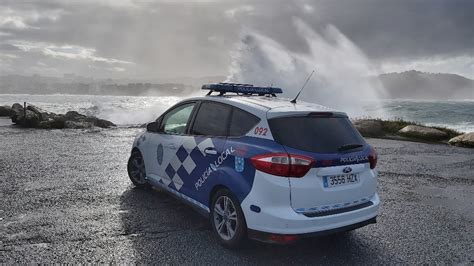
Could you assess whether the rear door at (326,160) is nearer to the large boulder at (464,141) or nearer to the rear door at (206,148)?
the rear door at (206,148)

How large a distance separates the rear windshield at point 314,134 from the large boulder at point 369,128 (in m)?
13.1

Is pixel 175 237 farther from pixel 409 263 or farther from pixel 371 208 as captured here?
pixel 409 263

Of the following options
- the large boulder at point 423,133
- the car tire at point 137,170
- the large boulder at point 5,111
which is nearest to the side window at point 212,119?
the car tire at point 137,170

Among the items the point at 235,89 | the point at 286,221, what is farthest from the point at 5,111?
the point at 286,221

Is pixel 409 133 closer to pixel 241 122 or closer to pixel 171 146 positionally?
pixel 171 146

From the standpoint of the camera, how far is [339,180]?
11.9 ft

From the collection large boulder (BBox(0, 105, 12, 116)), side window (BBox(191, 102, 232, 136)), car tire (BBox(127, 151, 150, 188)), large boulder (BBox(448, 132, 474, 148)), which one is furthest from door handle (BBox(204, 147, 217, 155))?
large boulder (BBox(0, 105, 12, 116))

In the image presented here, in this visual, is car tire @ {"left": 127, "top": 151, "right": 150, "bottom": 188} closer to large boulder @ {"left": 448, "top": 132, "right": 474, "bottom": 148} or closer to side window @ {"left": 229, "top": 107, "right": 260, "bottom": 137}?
side window @ {"left": 229, "top": 107, "right": 260, "bottom": 137}

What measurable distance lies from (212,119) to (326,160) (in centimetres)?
153

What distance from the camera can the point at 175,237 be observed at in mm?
4230

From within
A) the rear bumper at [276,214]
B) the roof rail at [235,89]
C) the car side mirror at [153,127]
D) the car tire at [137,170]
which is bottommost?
Result: the car tire at [137,170]

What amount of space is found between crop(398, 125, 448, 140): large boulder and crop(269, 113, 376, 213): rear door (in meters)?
13.3

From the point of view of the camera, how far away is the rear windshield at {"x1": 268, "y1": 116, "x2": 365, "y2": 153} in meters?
3.54

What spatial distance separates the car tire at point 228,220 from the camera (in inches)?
144
